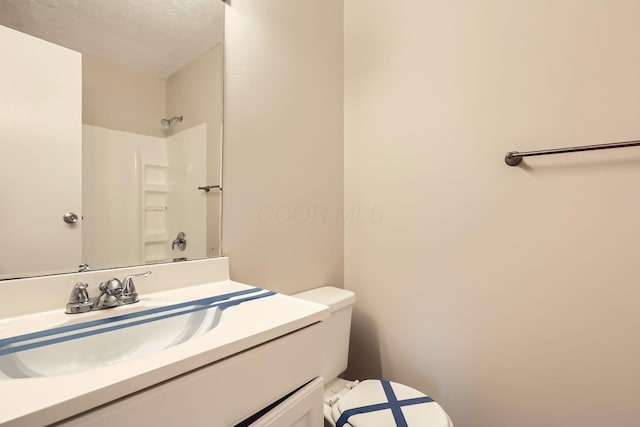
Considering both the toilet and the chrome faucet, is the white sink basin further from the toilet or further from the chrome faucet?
the toilet

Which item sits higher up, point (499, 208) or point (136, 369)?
point (499, 208)

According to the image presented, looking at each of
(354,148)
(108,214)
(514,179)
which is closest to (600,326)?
(514,179)

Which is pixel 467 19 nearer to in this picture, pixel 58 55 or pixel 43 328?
pixel 58 55

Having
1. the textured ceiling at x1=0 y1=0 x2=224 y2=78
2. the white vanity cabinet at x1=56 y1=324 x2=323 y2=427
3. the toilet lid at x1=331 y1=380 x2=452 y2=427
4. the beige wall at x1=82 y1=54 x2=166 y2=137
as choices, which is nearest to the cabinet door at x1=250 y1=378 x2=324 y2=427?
the white vanity cabinet at x1=56 y1=324 x2=323 y2=427

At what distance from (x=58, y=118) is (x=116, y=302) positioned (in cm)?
49

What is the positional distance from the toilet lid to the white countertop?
46 cm

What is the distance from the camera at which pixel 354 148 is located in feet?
4.77

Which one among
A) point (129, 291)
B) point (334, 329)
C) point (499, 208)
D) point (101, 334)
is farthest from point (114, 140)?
point (499, 208)

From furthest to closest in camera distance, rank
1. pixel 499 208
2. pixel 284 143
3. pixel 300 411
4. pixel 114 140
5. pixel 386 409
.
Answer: pixel 284 143, pixel 499 208, pixel 386 409, pixel 114 140, pixel 300 411

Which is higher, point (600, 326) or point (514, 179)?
point (514, 179)

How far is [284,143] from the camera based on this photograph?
120cm

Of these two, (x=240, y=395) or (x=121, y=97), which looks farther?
(x=121, y=97)

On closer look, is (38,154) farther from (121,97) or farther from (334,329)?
(334,329)

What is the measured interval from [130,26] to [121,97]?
8.6 inches
